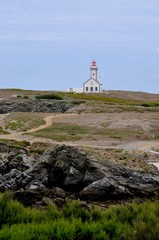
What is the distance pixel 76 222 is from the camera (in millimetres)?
10750

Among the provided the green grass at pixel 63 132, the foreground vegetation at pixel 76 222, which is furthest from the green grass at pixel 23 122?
the foreground vegetation at pixel 76 222

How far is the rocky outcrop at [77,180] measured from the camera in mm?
15453

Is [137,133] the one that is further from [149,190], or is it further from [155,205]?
[155,205]

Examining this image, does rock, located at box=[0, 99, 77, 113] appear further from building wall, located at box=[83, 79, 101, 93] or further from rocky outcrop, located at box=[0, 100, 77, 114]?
building wall, located at box=[83, 79, 101, 93]

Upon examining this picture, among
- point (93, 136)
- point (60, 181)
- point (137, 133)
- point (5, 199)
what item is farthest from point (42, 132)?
point (5, 199)

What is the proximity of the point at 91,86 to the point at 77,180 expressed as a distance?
115 meters

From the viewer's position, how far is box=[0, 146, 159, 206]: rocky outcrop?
1545cm

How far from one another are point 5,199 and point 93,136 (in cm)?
3612

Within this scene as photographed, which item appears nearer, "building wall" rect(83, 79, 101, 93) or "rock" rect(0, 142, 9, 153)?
"rock" rect(0, 142, 9, 153)

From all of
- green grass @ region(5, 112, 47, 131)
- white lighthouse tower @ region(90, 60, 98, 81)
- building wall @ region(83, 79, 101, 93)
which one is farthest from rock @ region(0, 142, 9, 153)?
white lighthouse tower @ region(90, 60, 98, 81)

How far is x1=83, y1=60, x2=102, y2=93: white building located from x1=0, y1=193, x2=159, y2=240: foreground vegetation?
11840 cm

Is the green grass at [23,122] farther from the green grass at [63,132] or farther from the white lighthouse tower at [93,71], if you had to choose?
the white lighthouse tower at [93,71]

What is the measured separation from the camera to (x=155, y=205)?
12.1 meters

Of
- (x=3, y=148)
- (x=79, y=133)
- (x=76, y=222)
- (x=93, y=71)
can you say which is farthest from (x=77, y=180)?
(x=93, y=71)
